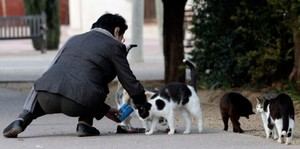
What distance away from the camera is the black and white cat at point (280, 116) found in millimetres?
9023

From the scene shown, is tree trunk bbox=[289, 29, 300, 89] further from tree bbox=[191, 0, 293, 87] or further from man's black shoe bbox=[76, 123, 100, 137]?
man's black shoe bbox=[76, 123, 100, 137]

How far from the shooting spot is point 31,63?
75.2 feet

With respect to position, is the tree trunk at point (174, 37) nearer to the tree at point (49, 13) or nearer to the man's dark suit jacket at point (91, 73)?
the man's dark suit jacket at point (91, 73)

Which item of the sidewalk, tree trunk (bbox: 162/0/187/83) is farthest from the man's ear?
the sidewalk

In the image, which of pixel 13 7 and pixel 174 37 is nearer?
pixel 174 37

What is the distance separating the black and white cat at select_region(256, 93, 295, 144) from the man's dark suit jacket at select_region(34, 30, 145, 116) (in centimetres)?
140

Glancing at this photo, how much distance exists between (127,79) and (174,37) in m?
6.59

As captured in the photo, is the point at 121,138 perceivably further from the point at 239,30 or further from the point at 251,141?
the point at 239,30

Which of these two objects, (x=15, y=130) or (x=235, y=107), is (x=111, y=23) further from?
(x=235, y=107)

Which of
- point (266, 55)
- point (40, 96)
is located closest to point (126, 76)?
point (40, 96)

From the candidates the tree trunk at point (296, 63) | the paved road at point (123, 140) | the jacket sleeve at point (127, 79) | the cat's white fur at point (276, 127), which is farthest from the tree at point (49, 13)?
the cat's white fur at point (276, 127)

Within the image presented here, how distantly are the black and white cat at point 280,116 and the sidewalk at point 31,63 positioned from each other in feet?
28.6

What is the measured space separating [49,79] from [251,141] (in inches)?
91.0

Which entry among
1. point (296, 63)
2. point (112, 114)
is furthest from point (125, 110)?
point (296, 63)
